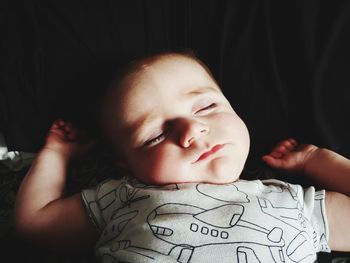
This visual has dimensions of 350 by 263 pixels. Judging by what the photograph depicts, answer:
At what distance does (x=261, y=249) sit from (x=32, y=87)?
2.40 ft

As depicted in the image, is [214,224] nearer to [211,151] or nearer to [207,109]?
[211,151]

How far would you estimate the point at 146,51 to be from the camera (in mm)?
Result: 1168

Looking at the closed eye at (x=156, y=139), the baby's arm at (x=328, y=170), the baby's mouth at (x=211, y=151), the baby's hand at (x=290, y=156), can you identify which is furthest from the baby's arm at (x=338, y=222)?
the closed eye at (x=156, y=139)

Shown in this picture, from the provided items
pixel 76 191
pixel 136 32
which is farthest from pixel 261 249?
pixel 136 32

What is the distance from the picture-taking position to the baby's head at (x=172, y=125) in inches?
36.8

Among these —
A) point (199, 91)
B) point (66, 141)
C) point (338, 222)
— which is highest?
point (199, 91)

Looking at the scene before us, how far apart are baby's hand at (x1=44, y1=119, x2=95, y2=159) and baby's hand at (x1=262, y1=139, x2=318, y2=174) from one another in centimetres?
50

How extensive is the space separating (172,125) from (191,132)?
0.23 feet

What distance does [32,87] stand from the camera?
1.15m

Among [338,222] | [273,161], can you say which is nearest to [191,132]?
[273,161]

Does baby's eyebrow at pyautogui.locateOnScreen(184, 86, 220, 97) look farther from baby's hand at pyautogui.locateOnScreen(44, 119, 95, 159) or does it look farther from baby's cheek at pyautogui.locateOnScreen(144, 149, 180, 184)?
baby's hand at pyautogui.locateOnScreen(44, 119, 95, 159)

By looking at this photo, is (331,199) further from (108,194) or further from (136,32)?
(136,32)

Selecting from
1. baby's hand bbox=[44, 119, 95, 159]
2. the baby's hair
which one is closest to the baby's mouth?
the baby's hair

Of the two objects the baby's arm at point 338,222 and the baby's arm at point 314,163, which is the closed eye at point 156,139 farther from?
the baby's arm at point 338,222
